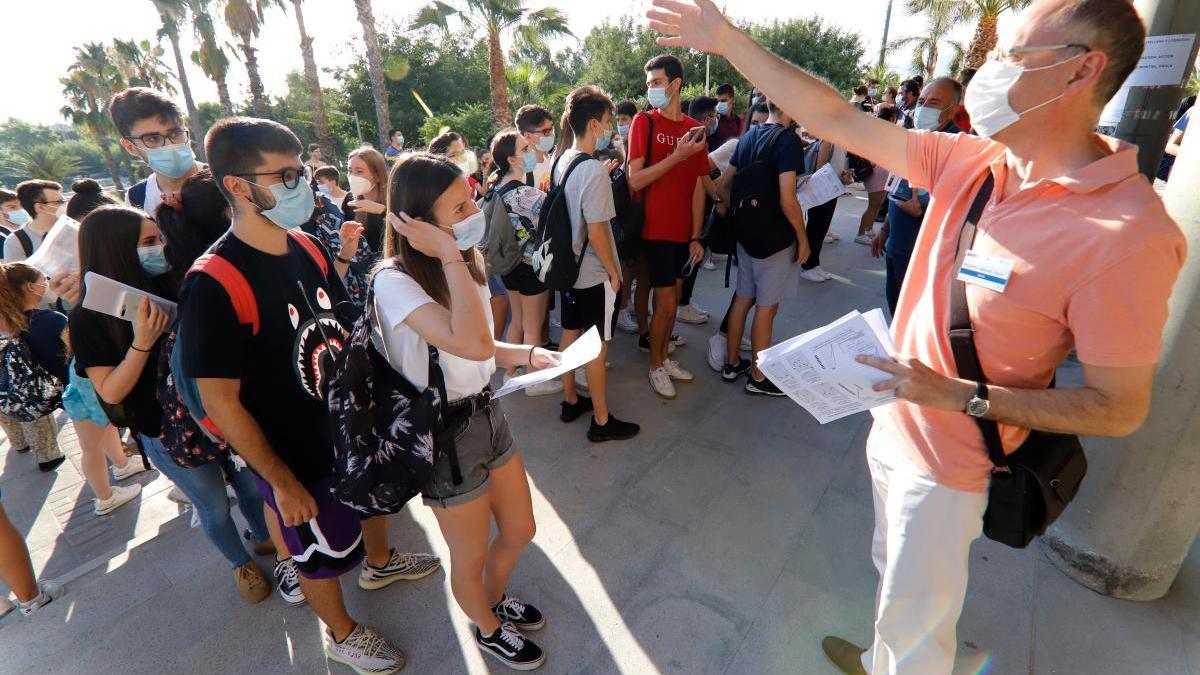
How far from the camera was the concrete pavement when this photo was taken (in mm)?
2152

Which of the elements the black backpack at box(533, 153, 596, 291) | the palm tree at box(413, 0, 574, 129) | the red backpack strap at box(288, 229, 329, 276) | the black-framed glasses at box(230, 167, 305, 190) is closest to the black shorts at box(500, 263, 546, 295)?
the black backpack at box(533, 153, 596, 291)

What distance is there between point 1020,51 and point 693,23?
32.8 inches

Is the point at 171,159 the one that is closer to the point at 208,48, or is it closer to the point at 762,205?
the point at 762,205

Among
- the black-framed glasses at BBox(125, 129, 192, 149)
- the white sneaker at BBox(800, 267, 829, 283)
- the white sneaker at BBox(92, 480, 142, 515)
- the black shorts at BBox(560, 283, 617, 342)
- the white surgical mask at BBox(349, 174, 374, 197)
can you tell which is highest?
the black-framed glasses at BBox(125, 129, 192, 149)

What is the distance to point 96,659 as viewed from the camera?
7.45 ft

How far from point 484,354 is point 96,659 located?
2.19 meters

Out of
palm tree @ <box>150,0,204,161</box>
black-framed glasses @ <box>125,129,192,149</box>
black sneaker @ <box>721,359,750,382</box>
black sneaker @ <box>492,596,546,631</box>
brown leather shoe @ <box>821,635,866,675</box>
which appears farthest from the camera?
palm tree @ <box>150,0,204,161</box>

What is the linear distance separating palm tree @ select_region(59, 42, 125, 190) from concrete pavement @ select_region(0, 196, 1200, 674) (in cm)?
3019

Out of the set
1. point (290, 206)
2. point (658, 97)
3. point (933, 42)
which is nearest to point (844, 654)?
point (290, 206)

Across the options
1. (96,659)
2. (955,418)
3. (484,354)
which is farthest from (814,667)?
(96,659)

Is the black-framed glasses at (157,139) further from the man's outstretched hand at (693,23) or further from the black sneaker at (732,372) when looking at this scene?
the black sneaker at (732,372)

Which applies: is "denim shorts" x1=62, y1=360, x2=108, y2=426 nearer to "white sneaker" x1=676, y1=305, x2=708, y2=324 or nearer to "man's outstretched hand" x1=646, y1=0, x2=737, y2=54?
"man's outstretched hand" x1=646, y1=0, x2=737, y2=54

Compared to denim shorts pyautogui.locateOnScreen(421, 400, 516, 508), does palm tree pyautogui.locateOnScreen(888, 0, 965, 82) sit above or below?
above

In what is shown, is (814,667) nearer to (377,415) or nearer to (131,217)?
(377,415)
